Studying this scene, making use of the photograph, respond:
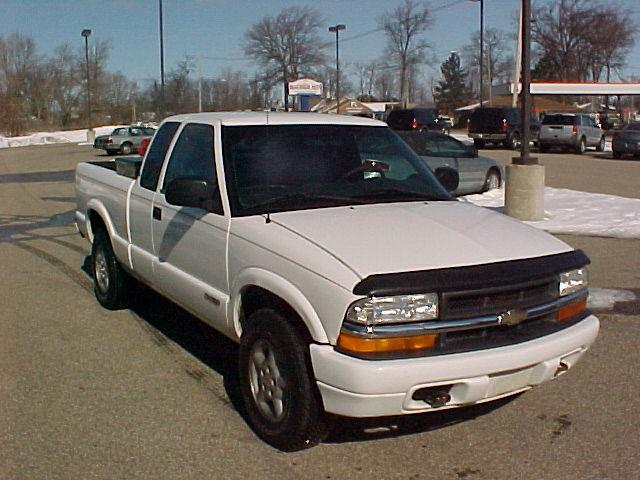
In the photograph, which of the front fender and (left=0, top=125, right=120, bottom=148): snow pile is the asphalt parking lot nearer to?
the front fender

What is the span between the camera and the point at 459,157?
15930 millimetres

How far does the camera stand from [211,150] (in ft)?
16.8

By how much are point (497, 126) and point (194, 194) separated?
102 ft

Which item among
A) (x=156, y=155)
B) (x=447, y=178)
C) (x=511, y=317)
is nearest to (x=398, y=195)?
(x=447, y=178)

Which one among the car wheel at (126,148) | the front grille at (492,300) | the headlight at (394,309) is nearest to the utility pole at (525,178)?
the front grille at (492,300)

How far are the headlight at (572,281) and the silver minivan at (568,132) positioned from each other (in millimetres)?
30403

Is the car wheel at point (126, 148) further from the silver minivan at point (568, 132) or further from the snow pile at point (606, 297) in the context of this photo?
the snow pile at point (606, 297)

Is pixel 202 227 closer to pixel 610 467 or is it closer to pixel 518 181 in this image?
pixel 610 467

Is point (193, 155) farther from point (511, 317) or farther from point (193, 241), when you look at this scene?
point (511, 317)

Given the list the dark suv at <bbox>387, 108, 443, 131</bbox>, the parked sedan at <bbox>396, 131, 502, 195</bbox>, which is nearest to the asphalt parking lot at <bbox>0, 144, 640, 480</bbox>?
the parked sedan at <bbox>396, 131, 502, 195</bbox>

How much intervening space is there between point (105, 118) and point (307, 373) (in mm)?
82319

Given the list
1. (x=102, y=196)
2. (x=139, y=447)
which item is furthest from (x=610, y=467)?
(x=102, y=196)

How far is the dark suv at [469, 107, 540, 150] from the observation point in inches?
1340

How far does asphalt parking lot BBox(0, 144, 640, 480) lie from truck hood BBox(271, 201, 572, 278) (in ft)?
3.41
